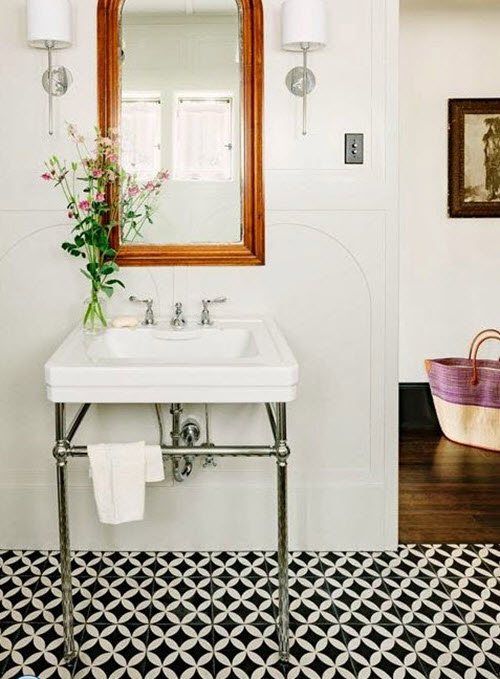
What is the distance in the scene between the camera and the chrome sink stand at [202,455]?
76.2 inches

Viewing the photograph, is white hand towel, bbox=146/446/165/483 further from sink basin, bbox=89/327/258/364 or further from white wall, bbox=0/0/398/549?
white wall, bbox=0/0/398/549

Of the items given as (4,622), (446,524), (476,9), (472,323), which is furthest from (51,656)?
(476,9)

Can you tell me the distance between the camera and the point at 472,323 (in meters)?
4.16

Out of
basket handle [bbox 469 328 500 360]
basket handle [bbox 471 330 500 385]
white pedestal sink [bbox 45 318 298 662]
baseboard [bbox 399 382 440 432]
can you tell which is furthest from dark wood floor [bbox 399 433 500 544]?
white pedestal sink [bbox 45 318 298 662]

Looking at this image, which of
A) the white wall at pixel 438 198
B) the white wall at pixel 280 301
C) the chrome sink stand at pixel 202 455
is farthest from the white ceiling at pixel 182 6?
the white wall at pixel 438 198

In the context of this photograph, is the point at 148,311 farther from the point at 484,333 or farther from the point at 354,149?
the point at 484,333

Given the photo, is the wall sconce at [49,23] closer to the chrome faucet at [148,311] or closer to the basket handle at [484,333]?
the chrome faucet at [148,311]

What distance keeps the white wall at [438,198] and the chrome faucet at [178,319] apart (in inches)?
77.8

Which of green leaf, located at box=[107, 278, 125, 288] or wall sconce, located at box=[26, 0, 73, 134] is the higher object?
wall sconce, located at box=[26, 0, 73, 134]

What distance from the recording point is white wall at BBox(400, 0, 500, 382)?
3.97 m

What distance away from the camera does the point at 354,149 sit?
99.3 inches

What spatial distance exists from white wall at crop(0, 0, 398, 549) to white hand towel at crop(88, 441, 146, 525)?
68cm

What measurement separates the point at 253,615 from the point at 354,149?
1.52 meters

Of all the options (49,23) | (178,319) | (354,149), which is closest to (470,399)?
(354,149)
